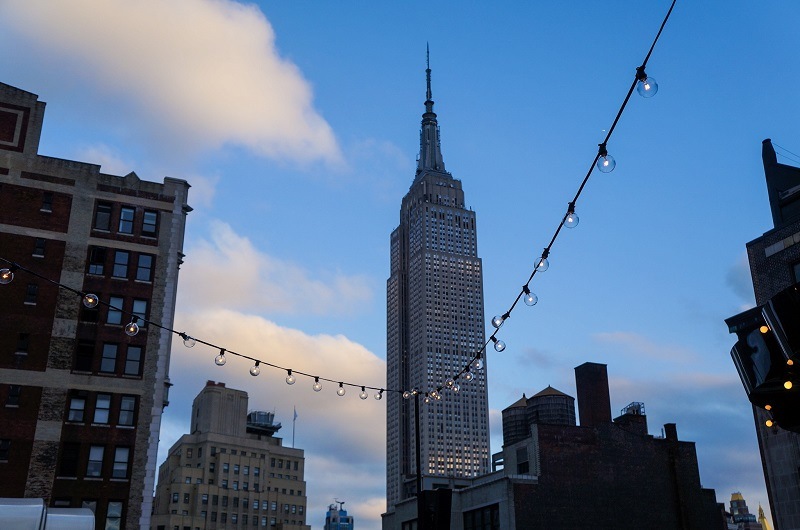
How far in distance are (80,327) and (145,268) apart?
5.26 metres

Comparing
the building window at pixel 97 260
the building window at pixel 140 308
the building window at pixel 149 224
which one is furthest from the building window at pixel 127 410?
the building window at pixel 149 224

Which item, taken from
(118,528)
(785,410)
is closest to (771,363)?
(785,410)

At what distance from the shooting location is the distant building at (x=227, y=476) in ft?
461

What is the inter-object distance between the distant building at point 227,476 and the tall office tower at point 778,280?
123143 millimetres

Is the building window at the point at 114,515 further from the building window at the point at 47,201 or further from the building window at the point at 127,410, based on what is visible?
→ the building window at the point at 47,201

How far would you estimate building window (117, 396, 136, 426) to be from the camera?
1730 inches

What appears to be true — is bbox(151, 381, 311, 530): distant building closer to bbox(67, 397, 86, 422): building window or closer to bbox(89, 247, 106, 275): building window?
bbox(67, 397, 86, 422): building window

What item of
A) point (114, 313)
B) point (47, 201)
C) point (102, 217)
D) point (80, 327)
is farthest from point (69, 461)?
point (47, 201)

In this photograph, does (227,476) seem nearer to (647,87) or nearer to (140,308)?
(140,308)

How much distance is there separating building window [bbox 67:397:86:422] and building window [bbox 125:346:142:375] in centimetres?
289

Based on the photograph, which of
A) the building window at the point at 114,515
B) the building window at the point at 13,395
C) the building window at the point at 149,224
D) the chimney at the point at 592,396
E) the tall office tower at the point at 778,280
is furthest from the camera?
the chimney at the point at 592,396

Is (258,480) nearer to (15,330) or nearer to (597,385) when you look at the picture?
(597,385)

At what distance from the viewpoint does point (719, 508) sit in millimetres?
61719

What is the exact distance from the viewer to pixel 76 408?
4316 centimetres
